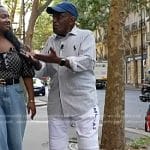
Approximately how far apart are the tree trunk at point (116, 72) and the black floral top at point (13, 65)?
12.8 ft

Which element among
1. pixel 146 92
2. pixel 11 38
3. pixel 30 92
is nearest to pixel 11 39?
pixel 11 38

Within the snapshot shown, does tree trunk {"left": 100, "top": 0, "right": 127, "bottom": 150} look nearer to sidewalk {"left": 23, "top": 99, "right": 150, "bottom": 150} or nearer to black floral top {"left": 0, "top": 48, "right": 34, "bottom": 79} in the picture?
sidewalk {"left": 23, "top": 99, "right": 150, "bottom": 150}

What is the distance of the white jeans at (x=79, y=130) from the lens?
4844 mm

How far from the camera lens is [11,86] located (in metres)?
4.65

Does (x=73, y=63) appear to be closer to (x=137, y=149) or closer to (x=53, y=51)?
(x=53, y=51)

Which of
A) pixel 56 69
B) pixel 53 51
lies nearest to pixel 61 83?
pixel 56 69

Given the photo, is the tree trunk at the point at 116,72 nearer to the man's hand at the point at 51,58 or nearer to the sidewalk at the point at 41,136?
the sidewalk at the point at 41,136

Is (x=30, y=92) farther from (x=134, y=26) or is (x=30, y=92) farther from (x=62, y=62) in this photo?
(x=134, y=26)

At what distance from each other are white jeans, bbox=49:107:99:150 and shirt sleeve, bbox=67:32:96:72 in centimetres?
42

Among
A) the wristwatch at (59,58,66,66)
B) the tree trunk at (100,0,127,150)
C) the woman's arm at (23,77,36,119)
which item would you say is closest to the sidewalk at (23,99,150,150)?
the tree trunk at (100,0,127,150)

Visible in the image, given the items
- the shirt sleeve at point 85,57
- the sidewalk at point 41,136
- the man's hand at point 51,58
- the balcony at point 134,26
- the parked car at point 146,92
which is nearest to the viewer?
the man's hand at point 51,58

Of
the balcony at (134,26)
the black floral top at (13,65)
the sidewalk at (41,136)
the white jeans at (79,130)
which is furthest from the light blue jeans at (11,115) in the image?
the balcony at (134,26)

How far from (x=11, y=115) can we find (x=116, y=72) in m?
4.07

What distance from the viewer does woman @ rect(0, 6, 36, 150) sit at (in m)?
4.61
